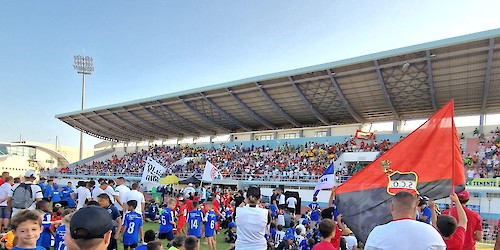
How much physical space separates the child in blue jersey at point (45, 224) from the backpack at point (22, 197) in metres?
1.97

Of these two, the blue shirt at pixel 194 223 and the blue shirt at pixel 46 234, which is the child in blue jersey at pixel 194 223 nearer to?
the blue shirt at pixel 194 223

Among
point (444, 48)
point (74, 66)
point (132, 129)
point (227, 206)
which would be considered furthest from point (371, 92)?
point (74, 66)

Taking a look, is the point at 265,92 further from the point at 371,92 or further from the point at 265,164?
the point at 371,92

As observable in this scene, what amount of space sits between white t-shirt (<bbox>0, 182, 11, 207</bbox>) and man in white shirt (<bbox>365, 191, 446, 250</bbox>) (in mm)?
9941

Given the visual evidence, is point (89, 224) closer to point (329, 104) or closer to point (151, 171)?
point (151, 171)

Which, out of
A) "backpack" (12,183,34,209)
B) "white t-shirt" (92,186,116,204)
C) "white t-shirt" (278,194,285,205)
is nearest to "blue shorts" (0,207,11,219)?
"backpack" (12,183,34,209)

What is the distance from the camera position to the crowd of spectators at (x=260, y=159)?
2916 centimetres

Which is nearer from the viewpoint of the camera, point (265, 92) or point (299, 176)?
point (299, 176)

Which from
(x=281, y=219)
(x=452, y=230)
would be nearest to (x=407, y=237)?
(x=452, y=230)

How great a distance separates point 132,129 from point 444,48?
130 ft

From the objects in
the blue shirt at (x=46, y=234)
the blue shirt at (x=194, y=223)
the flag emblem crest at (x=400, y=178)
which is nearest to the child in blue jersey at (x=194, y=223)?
the blue shirt at (x=194, y=223)

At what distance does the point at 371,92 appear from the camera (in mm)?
30641

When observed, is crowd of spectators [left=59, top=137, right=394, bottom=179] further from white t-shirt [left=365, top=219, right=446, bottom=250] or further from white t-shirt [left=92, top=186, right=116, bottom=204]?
white t-shirt [left=365, top=219, right=446, bottom=250]

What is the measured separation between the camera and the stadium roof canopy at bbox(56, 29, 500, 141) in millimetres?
→ 25188
